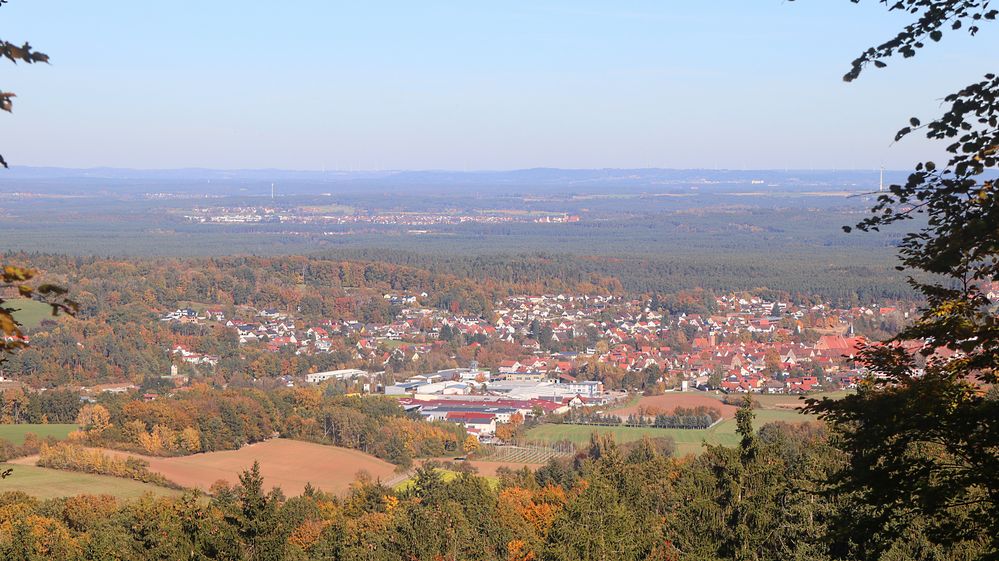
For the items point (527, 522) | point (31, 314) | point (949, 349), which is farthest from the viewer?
point (31, 314)

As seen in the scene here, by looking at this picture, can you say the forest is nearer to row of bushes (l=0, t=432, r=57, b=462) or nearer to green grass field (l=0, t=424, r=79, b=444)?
row of bushes (l=0, t=432, r=57, b=462)

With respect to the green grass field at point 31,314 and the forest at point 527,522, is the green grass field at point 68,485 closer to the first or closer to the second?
the forest at point 527,522

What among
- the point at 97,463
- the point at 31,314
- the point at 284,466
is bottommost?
the point at 31,314

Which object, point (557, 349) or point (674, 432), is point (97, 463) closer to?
point (674, 432)

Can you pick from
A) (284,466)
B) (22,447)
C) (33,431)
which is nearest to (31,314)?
(33,431)

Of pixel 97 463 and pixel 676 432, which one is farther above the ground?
pixel 97 463

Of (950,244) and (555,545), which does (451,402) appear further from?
(950,244)
